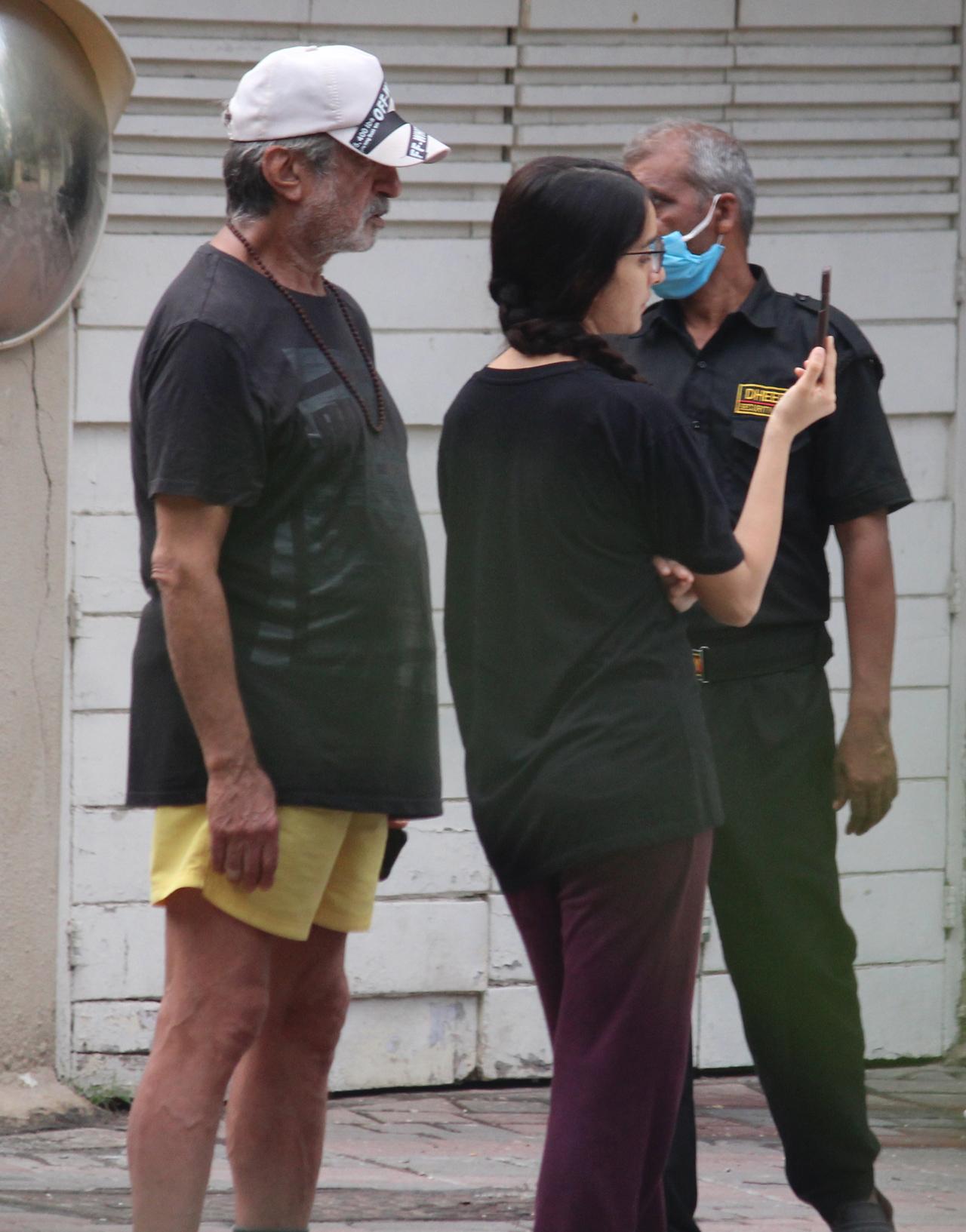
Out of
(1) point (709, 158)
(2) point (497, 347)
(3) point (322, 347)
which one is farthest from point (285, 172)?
(2) point (497, 347)

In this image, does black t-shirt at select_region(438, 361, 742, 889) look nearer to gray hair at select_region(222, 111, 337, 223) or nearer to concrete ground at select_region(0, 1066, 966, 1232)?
gray hair at select_region(222, 111, 337, 223)

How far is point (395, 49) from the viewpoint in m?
5.24

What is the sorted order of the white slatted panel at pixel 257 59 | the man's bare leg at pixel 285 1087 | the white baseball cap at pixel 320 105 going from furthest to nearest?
the white slatted panel at pixel 257 59 < the man's bare leg at pixel 285 1087 < the white baseball cap at pixel 320 105

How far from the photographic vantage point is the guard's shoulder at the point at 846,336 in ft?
12.8

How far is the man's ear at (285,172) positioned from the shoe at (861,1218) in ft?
6.71

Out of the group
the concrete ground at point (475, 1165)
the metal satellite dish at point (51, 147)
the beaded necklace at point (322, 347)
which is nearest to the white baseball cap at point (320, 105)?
the beaded necklace at point (322, 347)

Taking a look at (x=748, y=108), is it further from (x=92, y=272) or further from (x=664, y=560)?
(x=664, y=560)

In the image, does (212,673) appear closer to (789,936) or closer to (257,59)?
(789,936)

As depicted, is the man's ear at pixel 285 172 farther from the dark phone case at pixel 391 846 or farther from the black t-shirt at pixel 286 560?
the dark phone case at pixel 391 846

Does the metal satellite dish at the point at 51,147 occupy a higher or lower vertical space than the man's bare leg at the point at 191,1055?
higher

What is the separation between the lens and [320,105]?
10.6 ft

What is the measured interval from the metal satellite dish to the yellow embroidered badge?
5.99 feet

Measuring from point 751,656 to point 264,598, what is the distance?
1.10 meters

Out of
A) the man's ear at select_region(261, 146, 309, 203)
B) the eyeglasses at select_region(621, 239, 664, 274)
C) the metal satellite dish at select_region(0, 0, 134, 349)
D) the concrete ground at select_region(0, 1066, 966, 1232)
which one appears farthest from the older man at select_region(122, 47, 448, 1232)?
the metal satellite dish at select_region(0, 0, 134, 349)
